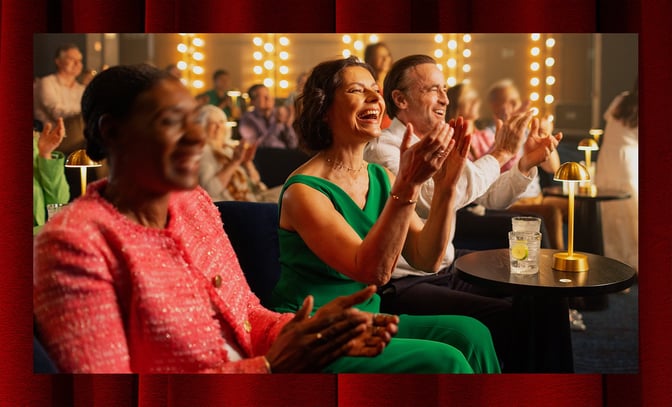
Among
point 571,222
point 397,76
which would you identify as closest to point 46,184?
point 397,76

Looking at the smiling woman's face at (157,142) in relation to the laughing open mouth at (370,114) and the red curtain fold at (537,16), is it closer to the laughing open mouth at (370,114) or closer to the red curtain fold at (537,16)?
the laughing open mouth at (370,114)

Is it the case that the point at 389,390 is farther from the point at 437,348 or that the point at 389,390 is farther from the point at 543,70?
the point at 543,70

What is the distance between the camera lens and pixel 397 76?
169 cm

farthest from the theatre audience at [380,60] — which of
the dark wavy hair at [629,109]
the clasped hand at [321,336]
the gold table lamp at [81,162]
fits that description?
the gold table lamp at [81,162]

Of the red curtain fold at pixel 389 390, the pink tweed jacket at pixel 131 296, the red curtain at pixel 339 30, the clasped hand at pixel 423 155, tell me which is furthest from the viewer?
the red curtain fold at pixel 389 390

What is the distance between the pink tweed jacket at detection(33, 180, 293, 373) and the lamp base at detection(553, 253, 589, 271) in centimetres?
67

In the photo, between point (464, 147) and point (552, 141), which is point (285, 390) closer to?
point (464, 147)

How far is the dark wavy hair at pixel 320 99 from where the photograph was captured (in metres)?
1.68

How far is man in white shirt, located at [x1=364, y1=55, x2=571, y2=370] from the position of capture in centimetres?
169


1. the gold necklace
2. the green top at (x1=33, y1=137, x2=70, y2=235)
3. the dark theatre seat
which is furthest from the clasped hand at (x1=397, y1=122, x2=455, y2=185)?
the green top at (x1=33, y1=137, x2=70, y2=235)

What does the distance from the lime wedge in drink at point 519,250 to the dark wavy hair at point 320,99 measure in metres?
0.47

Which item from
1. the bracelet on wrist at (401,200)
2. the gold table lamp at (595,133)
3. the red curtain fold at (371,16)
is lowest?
the bracelet on wrist at (401,200)

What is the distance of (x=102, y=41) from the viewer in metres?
1.71

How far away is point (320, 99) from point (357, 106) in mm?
81
